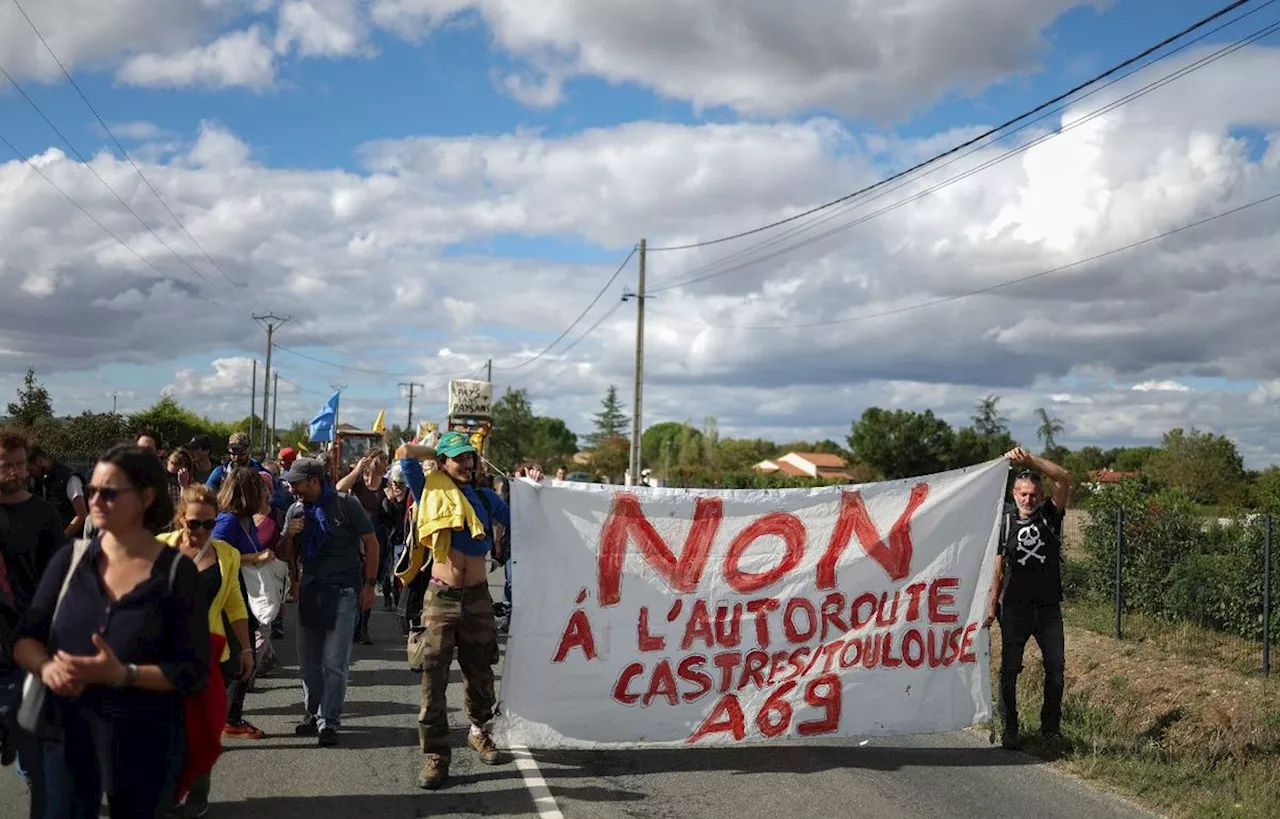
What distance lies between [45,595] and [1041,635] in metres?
6.51

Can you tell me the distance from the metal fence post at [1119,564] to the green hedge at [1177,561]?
7.7 inches

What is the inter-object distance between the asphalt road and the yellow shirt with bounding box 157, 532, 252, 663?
3.65 feet

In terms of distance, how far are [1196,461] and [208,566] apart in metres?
50.4

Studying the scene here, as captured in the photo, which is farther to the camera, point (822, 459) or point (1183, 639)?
point (822, 459)

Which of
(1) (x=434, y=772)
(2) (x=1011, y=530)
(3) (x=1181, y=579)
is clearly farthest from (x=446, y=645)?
(3) (x=1181, y=579)

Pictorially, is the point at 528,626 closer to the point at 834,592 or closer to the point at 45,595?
the point at 834,592

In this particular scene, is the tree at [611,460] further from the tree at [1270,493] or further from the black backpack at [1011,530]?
the black backpack at [1011,530]

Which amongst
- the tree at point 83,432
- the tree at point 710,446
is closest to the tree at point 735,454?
the tree at point 710,446

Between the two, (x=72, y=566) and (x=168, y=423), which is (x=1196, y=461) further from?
(x=72, y=566)

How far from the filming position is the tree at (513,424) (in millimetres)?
89269

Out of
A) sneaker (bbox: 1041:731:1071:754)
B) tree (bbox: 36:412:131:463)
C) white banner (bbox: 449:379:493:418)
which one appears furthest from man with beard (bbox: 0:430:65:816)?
white banner (bbox: 449:379:493:418)

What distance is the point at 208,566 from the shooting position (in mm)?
5766

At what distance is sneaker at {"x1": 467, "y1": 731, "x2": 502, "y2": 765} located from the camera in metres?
7.52

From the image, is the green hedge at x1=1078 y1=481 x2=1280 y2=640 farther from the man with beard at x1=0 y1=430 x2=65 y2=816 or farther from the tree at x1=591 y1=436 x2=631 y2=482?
the tree at x1=591 y1=436 x2=631 y2=482
